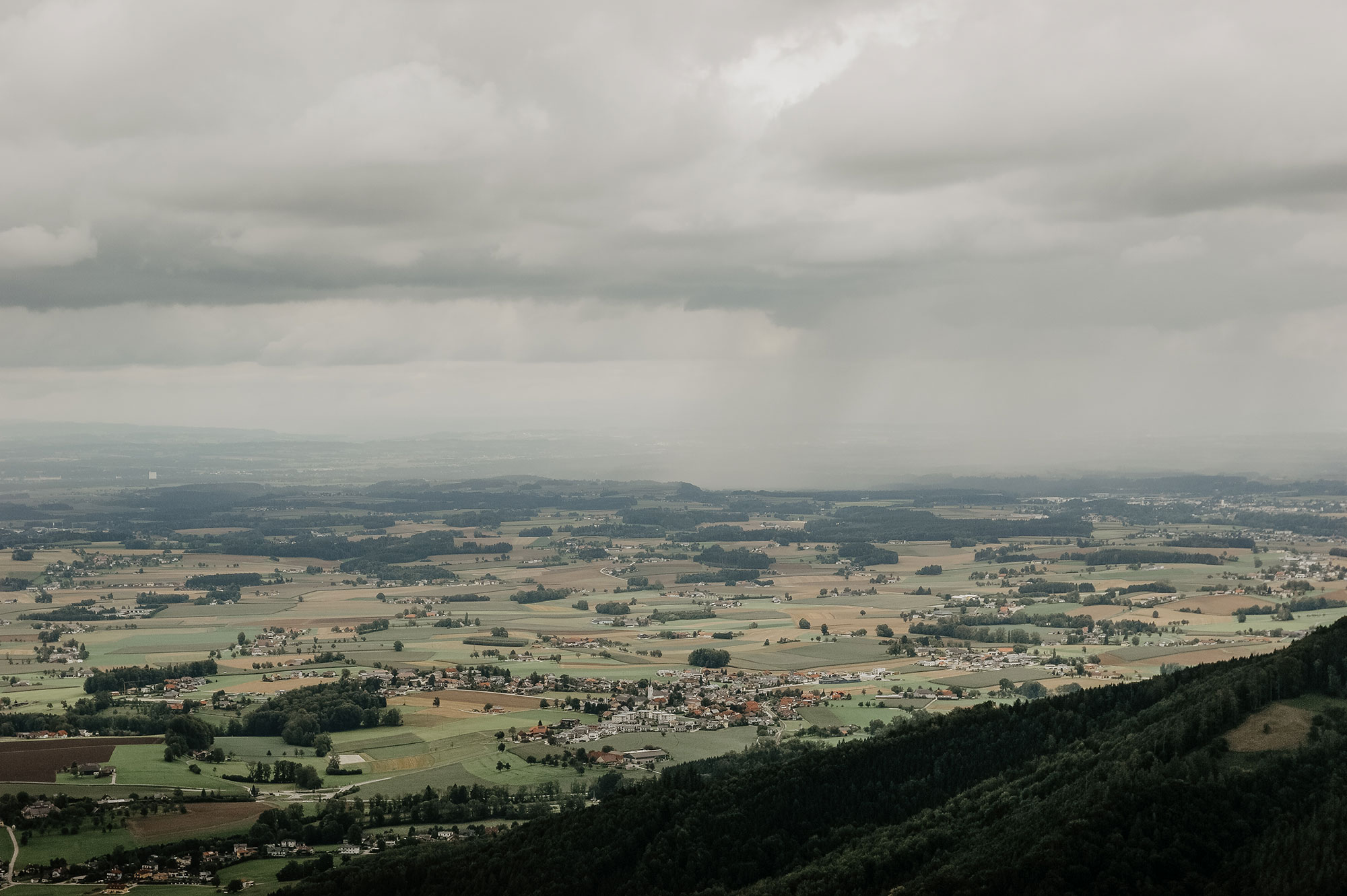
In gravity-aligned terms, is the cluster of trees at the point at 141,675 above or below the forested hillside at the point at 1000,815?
below

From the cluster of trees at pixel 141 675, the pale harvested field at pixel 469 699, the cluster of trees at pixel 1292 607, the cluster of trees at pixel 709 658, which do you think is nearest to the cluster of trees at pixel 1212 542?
the cluster of trees at pixel 1292 607

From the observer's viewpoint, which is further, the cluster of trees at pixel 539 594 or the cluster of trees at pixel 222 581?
the cluster of trees at pixel 222 581

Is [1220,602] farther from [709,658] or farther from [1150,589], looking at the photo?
[709,658]

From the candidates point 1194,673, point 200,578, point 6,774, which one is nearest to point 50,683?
point 6,774

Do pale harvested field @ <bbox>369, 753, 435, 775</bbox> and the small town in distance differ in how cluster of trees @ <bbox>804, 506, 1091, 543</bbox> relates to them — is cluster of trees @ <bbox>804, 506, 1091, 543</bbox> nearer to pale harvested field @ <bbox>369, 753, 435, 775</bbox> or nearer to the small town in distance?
Answer: the small town in distance

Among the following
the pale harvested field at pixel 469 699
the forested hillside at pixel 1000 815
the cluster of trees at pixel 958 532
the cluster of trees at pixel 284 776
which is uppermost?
the cluster of trees at pixel 958 532

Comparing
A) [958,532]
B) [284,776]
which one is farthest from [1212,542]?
[284,776]

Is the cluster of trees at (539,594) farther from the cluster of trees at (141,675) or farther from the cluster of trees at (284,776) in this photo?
the cluster of trees at (284,776)

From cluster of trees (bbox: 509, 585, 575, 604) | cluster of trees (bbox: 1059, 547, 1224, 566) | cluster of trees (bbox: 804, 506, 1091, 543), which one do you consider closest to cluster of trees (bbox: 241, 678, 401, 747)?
cluster of trees (bbox: 509, 585, 575, 604)
